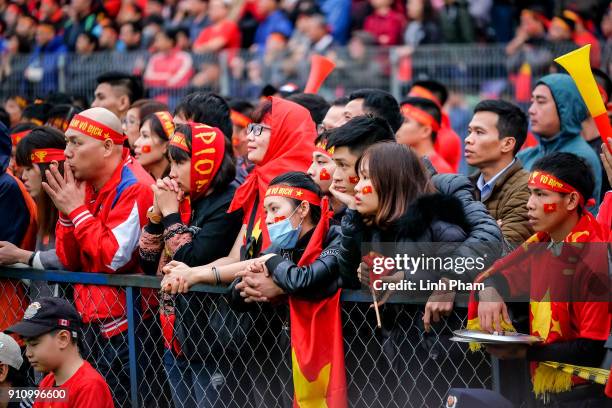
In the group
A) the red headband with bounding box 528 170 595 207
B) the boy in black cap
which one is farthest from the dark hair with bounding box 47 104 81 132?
the red headband with bounding box 528 170 595 207

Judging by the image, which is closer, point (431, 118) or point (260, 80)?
point (431, 118)

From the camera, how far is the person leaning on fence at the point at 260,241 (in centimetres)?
592

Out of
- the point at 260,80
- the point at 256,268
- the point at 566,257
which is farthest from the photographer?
the point at 260,80

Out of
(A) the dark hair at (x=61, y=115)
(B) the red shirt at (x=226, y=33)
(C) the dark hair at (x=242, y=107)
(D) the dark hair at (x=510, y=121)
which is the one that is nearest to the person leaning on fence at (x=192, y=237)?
(D) the dark hair at (x=510, y=121)

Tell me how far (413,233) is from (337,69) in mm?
8937

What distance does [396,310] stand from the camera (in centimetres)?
541

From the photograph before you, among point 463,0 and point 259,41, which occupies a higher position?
point 463,0

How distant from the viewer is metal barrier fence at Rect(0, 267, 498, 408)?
5.39 m

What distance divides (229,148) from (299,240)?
3.62ft

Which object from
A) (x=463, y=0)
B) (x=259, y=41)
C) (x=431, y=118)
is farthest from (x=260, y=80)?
(x=431, y=118)

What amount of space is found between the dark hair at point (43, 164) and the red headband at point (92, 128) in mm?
357

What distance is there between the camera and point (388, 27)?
48.6 feet

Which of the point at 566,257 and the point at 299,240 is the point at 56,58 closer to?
the point at 299,240

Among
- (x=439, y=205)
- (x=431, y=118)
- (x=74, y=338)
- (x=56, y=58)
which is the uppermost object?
(x=439, y=205)
